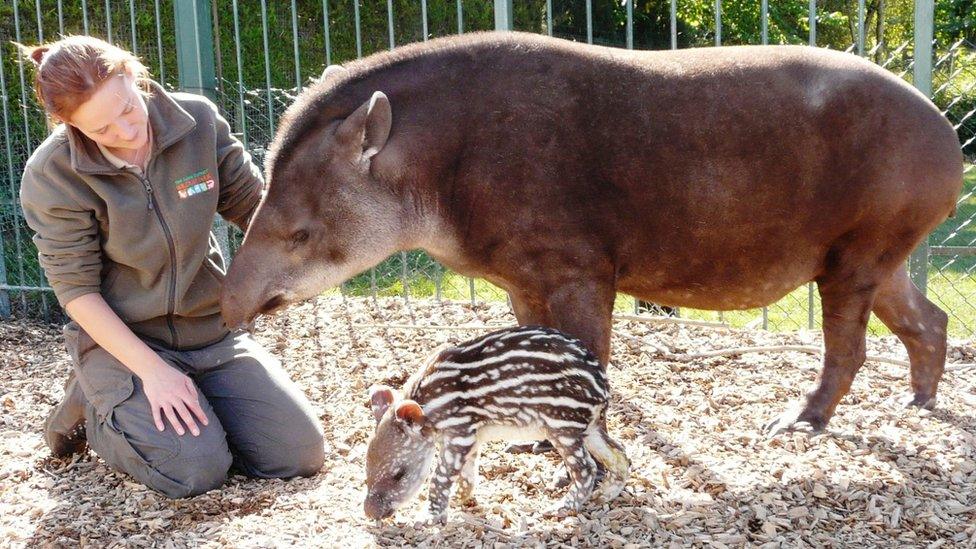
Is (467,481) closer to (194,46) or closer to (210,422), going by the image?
(210,422)

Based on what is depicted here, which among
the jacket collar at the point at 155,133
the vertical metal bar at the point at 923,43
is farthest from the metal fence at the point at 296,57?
the jacket collar at the point at 155,133

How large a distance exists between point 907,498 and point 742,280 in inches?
47.4

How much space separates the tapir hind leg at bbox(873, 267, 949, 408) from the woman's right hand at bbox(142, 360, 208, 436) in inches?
140

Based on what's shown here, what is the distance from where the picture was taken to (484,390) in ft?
13.0

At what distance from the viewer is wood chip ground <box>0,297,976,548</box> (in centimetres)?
398

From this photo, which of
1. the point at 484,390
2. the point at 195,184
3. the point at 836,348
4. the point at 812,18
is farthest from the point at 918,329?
the point at 195,184

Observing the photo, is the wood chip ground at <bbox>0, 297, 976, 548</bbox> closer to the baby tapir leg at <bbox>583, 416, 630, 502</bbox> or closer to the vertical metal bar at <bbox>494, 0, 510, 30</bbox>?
the baby tapir leg at <bbox>583, 416, 630, 502</bbox>

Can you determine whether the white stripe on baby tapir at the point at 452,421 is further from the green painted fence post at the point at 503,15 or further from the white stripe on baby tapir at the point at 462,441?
the green painted fence post at the point at 503,15

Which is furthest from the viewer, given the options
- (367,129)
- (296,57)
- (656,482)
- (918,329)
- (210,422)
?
(296,57)

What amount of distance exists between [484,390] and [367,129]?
1.24 meters

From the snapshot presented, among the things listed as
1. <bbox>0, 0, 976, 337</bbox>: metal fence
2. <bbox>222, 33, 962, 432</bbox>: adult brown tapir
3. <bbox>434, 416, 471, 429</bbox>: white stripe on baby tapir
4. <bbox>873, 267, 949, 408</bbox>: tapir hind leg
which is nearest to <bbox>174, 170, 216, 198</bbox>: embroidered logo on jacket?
<bbox>222, 33, 962, 432</bbox>: adult brown tapir

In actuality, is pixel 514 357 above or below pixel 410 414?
above

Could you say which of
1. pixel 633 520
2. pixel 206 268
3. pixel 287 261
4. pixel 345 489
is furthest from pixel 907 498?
pixel 206 268

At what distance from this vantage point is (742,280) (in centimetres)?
472
